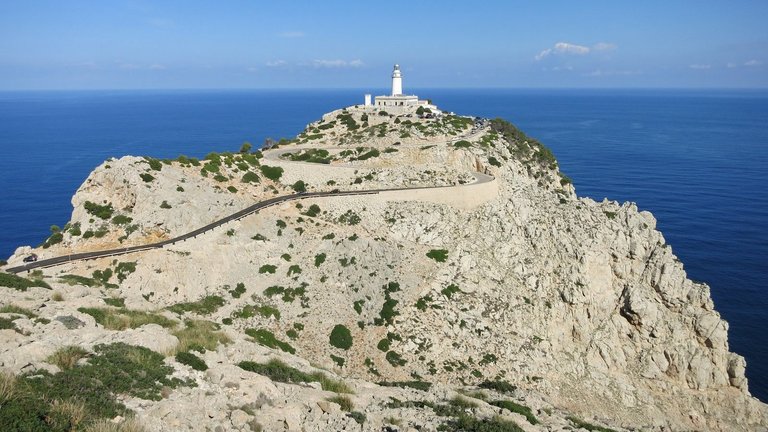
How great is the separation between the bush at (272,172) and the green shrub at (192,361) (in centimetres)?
2756

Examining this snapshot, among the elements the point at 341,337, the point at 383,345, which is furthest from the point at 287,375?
the point at 383,345

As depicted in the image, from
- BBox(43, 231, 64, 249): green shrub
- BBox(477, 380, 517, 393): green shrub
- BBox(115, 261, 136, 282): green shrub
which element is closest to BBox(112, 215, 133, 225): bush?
BBox(43, 231, 64, 249): green shrub

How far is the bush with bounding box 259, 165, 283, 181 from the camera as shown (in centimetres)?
4344

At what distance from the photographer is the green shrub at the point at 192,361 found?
16781mm

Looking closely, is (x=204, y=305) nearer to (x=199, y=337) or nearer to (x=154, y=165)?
(x=199, y=337)

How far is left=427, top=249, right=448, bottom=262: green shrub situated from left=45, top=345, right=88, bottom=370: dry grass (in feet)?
83.7

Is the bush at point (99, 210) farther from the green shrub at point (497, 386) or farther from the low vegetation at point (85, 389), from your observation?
the green shrub at point (497, 386)

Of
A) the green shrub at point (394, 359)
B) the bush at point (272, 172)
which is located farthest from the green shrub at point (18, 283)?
the bush at point (272, 172)

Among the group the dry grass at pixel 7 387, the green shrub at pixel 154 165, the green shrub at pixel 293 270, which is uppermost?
the green shrub at pixel 154 165

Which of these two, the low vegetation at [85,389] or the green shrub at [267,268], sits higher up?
the low vegetation at [85,389]

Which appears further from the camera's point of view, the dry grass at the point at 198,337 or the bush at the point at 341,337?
the bush at the point at 341,337

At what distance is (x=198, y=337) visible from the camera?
764 inches

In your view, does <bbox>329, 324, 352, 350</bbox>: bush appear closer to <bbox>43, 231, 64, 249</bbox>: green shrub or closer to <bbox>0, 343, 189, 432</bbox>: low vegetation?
<bbox>0, 343, 189, 432</bbox>: low vegetation

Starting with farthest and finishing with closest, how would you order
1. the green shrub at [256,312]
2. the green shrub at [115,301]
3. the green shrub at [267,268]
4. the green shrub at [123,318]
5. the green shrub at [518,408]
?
the green shrub at [267,268] < the green shrub at [256,312] < the green shrub at [115,301] < the green shrub at [518,408] < the green shrub at [123,318]
